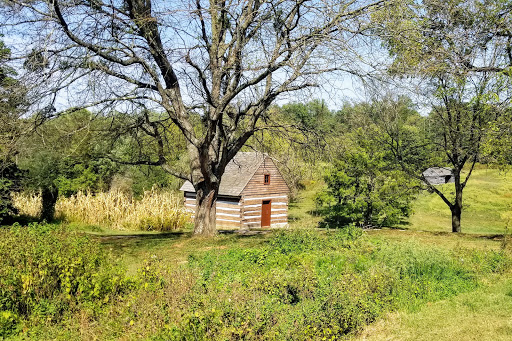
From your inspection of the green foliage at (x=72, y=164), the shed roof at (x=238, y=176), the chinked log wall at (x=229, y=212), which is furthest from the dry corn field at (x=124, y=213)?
the chinked log wall at (x=229, y=212)

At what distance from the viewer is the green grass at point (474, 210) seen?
30.8m

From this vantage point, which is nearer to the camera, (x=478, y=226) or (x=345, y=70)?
(x=345, y=70)

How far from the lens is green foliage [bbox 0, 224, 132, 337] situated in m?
6.14

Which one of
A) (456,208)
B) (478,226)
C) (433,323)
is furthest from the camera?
(478,226)

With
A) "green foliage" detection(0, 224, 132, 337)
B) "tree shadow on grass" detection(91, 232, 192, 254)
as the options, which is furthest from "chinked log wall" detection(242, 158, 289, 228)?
"green foliage" detection(0, 224, 132, 337)

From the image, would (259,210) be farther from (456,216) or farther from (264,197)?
(456,216)

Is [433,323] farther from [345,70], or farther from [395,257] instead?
[345,70]

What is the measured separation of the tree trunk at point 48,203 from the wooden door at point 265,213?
43.5 feet

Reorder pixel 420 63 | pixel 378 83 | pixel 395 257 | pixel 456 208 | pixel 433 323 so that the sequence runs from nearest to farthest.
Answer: pixel 433 323
pixel 395 257
pixel 378 83
pixel 420 63
pixel 456 208

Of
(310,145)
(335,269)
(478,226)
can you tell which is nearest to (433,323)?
(335,269)

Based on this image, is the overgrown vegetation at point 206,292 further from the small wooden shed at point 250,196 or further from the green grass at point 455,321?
the small wooden shed at point 250,196

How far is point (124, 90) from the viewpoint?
13.1 m

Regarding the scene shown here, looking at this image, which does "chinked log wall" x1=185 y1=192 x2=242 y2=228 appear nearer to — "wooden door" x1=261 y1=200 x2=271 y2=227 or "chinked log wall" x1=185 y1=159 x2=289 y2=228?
"chinked log wall" x1=185 y1=159 x2=289 y2=228

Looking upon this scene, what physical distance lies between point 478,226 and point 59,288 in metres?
30.3
